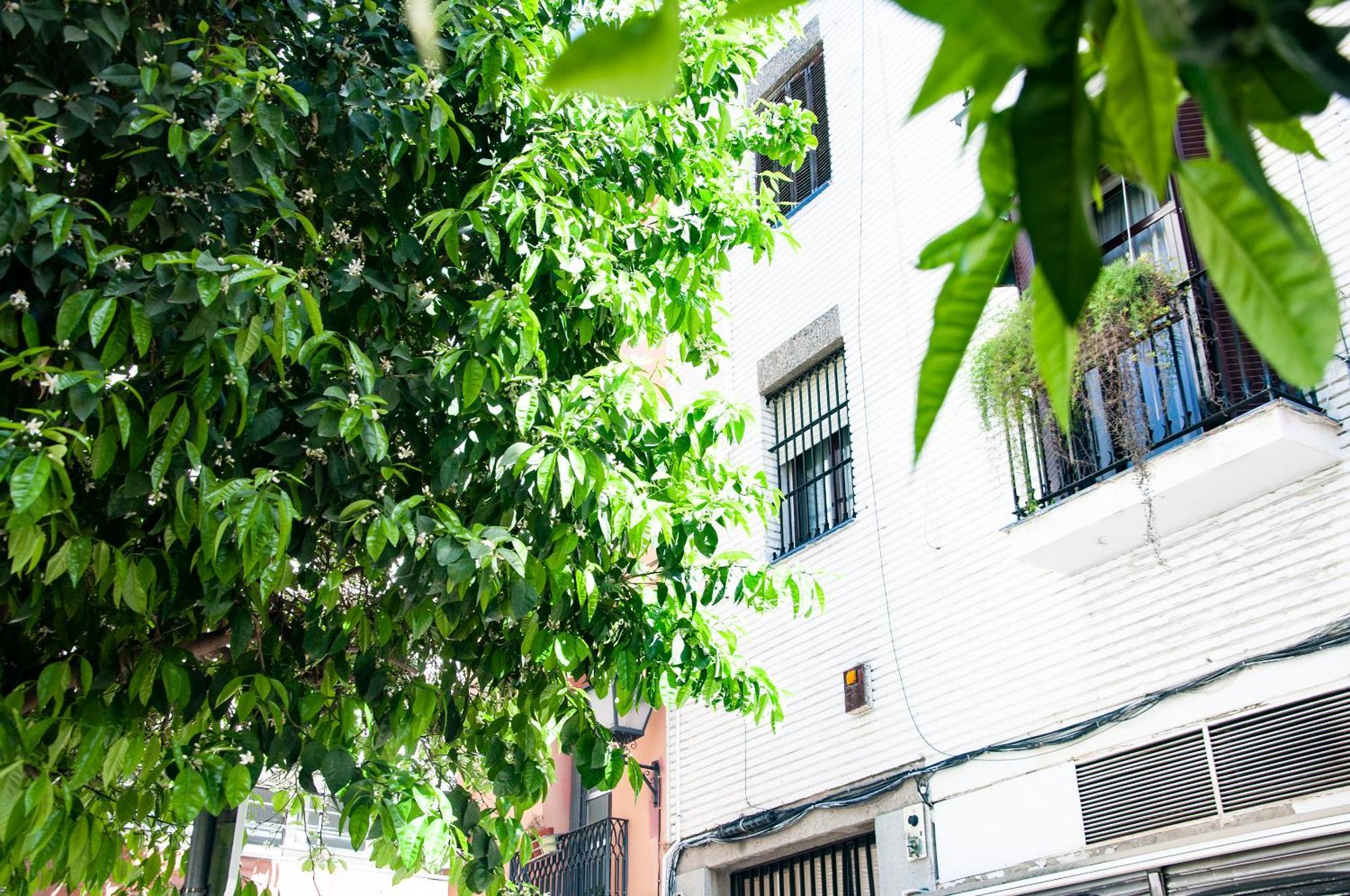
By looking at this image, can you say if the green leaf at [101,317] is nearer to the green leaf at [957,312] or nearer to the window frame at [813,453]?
the green leaf at [957,312]

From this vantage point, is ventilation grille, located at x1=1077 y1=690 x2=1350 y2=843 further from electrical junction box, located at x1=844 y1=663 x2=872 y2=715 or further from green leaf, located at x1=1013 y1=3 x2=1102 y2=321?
green leaf, located at x1=1013 y1=3 x2=1102 y2=321

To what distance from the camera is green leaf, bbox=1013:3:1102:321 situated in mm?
611

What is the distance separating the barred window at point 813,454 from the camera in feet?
31.9

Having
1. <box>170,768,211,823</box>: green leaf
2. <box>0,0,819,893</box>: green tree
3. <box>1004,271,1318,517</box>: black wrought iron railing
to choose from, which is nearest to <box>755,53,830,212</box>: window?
<box>1004,271,1318,517</box>: black wrought iron railing

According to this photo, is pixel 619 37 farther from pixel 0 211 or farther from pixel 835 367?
pixel 835 367

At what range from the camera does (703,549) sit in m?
5.54

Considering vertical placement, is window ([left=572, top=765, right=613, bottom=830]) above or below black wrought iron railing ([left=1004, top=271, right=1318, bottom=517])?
below

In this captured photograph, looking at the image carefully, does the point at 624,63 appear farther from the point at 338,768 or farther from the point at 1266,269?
the point at 338,768

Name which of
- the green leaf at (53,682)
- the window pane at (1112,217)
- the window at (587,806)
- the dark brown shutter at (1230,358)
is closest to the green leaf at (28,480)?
the green leaf at (53,682)

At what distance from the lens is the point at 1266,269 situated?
0.66 meters

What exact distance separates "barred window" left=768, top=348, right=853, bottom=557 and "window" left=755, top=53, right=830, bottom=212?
62.0 inches

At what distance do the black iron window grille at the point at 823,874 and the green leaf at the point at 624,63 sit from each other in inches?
315

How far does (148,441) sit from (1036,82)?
4140 mm

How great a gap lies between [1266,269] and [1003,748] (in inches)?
281
